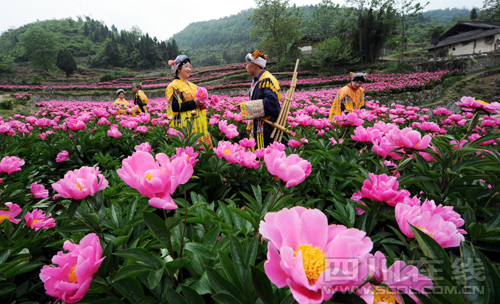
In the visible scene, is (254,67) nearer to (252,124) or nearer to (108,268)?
(252,124)

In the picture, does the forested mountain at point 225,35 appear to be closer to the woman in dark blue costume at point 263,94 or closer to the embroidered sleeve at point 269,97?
the woman in dark blue costume at point 263,94

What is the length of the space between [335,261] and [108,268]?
0.71 metres

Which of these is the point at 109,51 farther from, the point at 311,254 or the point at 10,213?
the point at 311,254

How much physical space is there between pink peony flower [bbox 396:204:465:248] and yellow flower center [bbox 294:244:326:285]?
0.97 feet

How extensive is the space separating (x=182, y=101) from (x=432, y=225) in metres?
3.07

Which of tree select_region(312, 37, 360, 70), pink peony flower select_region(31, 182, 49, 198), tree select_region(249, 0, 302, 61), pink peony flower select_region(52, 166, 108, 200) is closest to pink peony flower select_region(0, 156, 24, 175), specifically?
pink peony flower select_region(31, 182, 49, 198)

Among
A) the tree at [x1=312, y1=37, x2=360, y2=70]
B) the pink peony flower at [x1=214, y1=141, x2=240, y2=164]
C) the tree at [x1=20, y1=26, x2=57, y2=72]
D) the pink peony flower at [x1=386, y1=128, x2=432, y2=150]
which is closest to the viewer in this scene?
the pink peony flower at [x1=386, y1=128, x2=432, y2=150]

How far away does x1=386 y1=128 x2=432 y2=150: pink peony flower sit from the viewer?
3.17ft

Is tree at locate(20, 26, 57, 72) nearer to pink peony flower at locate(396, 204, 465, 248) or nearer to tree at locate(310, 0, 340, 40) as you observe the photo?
tree at locate(310, 0, 340, 40)

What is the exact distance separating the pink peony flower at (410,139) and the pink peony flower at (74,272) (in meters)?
1.18

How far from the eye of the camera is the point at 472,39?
23.5 meters

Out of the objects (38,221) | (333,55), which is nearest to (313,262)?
(38,221)

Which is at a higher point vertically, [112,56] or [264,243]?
[112,56]

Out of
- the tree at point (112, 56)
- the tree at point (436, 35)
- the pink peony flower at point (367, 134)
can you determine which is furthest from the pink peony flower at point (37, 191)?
the tree at point (112, 56)
